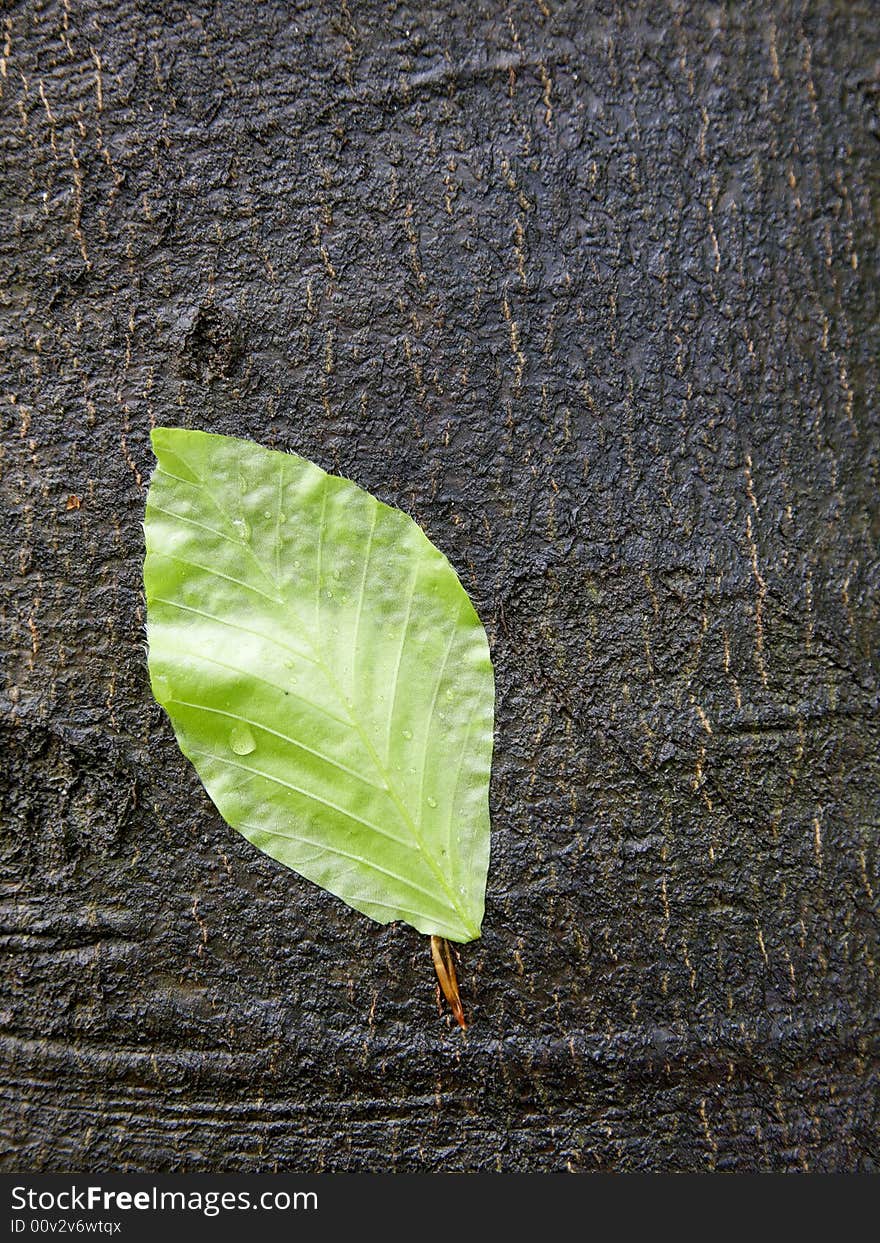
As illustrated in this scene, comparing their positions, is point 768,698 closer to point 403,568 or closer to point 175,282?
point 403,568

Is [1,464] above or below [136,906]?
above

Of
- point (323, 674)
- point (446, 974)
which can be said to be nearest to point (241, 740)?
point (323, 674)

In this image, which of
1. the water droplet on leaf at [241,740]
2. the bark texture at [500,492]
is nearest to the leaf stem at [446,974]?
→ the bark texture at [500,492]

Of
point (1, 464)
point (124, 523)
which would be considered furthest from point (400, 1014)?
point (1, 464)

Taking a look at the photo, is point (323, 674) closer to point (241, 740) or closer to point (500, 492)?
point (241, 740)

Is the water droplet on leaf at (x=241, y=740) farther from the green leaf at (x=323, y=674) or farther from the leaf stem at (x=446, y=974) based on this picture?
the leaf stem at (x=446, y=974)

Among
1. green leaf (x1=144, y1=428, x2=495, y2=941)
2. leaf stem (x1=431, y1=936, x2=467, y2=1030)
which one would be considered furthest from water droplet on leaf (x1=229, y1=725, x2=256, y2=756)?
leaf stem (x1=431, y1=936, x2=467, y2=1030)
